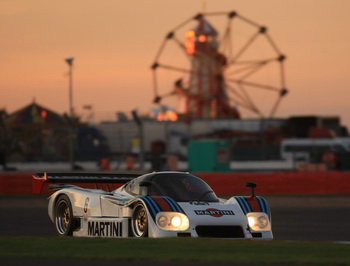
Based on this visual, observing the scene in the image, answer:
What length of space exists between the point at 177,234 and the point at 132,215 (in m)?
0.77

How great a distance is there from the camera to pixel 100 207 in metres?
12.7

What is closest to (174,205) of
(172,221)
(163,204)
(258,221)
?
(163,204)

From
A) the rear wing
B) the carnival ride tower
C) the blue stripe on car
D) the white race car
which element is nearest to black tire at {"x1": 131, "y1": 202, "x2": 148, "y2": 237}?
the white race car

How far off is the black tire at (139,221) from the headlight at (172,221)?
9.6 inches

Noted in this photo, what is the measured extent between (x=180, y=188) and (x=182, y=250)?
2920 mm

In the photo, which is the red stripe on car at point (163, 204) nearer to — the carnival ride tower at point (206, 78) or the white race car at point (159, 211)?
the white race car at point (159, 211)

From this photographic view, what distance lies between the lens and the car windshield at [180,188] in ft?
40.2

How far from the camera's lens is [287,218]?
17.4m

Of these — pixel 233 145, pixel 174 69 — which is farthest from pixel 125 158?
pixel 174 69

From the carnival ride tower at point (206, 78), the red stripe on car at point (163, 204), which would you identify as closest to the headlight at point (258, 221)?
the red stripe on car at point (163, 204)

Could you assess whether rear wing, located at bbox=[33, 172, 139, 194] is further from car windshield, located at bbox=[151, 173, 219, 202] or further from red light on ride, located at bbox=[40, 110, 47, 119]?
red light on ride, located at bbox=[40, 110, 47, 119]

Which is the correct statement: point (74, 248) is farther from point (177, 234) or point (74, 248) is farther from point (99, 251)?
point (177, 234)

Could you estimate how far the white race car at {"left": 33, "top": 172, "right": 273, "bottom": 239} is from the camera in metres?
11.5

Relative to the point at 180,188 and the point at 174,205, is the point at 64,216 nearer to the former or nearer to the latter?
the point at 180,188
